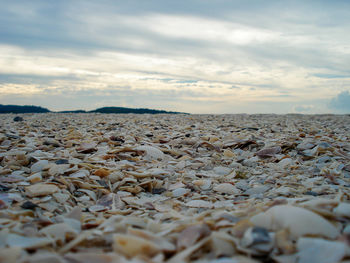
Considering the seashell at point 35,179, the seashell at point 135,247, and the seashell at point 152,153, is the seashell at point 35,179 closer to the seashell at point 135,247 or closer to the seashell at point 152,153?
the seashell at point 152,153

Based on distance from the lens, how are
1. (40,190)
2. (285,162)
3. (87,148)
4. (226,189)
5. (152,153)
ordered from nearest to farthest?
(40,190) → (226,189) → (285,162) → (152,153) → (87,148)

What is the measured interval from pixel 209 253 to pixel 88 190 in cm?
163

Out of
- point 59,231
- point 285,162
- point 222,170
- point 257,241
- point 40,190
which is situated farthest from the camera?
point 285,162

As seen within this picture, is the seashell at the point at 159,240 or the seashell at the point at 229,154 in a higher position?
the seashell at the point at 229,154

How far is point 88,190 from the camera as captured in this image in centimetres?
260

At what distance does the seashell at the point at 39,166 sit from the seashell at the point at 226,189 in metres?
1.75

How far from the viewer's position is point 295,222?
136 centimetres

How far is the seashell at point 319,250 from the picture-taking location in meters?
1.15

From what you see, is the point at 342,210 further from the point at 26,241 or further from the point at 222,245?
the point at 26,241

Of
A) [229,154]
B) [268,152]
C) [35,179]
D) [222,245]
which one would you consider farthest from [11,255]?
[268,152]

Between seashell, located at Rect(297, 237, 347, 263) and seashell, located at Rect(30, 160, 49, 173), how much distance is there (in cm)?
255

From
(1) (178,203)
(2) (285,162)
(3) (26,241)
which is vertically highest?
(2) (285,162)

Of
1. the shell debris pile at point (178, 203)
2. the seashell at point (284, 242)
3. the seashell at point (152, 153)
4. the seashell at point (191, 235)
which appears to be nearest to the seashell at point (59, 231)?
the shell debris pile at point (178, 203)

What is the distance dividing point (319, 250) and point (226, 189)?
151cm
